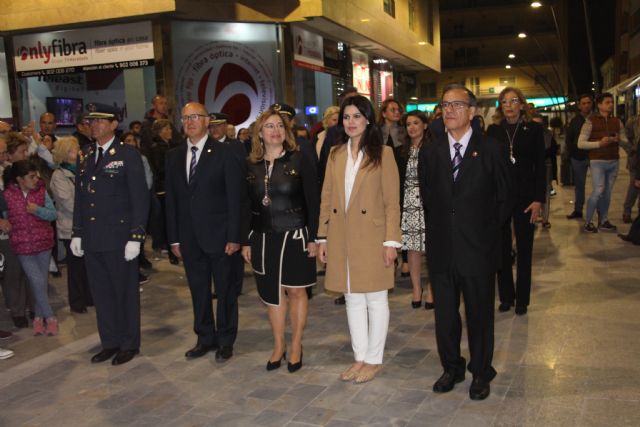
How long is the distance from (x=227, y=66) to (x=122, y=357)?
10.4 m

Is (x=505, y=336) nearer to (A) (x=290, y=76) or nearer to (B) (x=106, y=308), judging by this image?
(B) (x=106, y=308)

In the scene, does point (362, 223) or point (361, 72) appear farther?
point (361, 72)

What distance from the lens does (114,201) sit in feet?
17.6

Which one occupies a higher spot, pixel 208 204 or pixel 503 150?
pixel 503 150

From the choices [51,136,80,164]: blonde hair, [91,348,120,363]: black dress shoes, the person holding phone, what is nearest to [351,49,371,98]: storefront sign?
the person holding phone

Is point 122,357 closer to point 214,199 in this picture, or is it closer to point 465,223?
point 214,199

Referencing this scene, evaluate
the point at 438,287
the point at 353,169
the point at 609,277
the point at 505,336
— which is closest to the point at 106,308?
the point at 353,169

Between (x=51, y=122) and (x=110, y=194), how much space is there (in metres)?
6.08

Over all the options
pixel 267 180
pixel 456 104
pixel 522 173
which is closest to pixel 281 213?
pixel 267 180

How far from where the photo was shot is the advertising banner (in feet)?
45.9

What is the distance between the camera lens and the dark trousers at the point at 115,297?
5.46 metres

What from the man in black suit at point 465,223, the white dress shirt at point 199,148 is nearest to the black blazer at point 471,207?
the man in black suit at point 465,223

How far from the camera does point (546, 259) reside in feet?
28.2

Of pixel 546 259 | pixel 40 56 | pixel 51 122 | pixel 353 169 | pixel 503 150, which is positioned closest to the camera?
pixel 503 150
